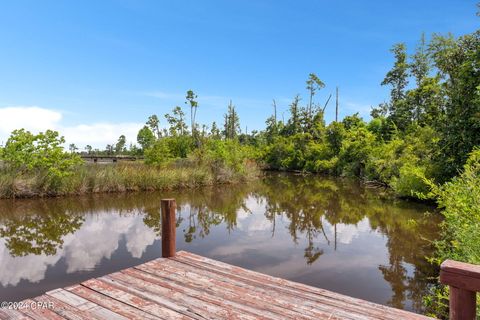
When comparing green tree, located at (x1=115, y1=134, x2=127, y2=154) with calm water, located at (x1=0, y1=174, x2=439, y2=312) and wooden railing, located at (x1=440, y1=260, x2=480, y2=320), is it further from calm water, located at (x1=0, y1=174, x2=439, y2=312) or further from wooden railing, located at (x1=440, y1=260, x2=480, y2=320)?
wooden railing, located at (x1=440, y1=260, x2=480, y2=320)

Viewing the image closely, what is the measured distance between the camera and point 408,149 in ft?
54.0

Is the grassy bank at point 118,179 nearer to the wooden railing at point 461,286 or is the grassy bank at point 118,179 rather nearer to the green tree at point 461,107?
Answer: the green tree at point 461,107

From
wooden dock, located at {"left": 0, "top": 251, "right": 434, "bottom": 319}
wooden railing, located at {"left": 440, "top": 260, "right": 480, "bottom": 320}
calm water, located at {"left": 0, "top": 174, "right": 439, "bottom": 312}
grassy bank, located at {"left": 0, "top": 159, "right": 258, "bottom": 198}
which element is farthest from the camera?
grassy bank, located at {"left": 0, "top": 159, "right": 258, "bottom": 198}

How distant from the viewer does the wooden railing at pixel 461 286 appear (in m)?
1.94

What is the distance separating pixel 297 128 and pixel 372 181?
18650 millimetres

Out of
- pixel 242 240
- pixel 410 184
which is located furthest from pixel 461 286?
pixel 410 184

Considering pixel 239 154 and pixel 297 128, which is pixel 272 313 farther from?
pixel 297 128

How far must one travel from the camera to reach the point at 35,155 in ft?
42.9

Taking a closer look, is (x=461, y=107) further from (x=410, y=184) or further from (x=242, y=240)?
(x=242, y=240)

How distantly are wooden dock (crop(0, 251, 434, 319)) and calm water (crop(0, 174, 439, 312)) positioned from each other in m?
1.58

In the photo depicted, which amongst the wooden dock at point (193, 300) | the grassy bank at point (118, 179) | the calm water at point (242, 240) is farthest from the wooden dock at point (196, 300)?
the grassy bank at point (118, 179)

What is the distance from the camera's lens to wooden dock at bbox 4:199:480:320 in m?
2.93

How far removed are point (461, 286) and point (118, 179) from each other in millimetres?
14243

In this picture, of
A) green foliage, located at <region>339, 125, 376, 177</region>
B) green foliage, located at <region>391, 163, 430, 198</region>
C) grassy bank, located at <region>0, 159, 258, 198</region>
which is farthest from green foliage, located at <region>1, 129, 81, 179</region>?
green foliage, located at <region>339, 125, 376, 177</region>
